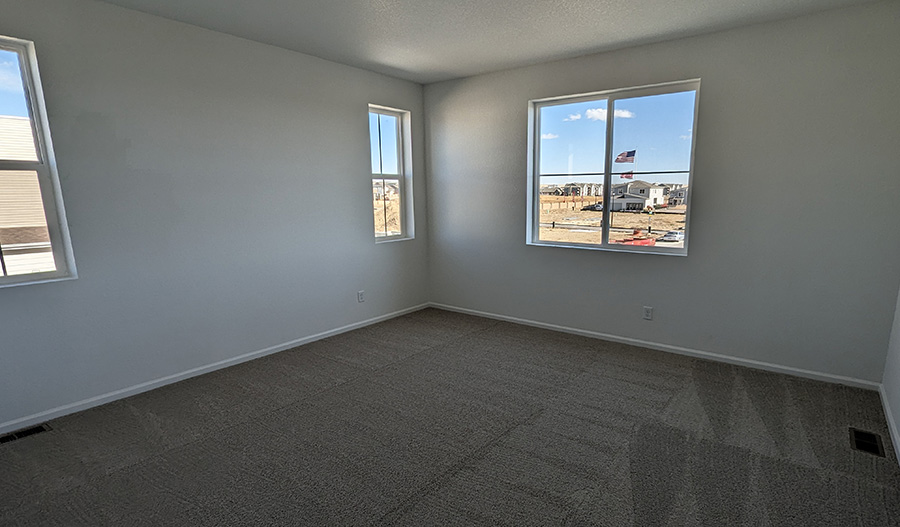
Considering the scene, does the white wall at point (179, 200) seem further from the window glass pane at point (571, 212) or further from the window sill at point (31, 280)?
the window glass pane at point (571, 212)

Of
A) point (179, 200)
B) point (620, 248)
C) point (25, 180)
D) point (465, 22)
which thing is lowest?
point (620, 248)

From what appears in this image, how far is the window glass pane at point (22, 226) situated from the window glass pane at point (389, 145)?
2.79m

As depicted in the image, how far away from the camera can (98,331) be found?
9.39 ft

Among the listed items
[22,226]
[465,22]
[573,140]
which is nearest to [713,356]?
[573,140]

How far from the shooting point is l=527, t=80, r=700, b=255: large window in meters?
3.52

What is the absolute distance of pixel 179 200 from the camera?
3.15 m

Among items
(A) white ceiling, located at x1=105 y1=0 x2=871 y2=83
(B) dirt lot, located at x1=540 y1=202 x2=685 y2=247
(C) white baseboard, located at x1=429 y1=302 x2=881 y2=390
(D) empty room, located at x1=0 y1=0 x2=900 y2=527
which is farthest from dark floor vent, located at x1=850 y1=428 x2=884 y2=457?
(A) white ceiling, located at x1=105 y1=0 x2=871 y2=83

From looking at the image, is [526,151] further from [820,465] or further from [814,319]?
[820,465]

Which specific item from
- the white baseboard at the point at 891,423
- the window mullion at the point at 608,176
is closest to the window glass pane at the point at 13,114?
the window mullion at the point at 608,176

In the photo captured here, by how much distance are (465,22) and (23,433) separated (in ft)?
12.5

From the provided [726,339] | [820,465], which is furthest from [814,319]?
[820,465]

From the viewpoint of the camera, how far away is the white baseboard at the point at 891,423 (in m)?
2.26

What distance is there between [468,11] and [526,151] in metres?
1.71

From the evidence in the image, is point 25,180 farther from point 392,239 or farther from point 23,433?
point 392,239
